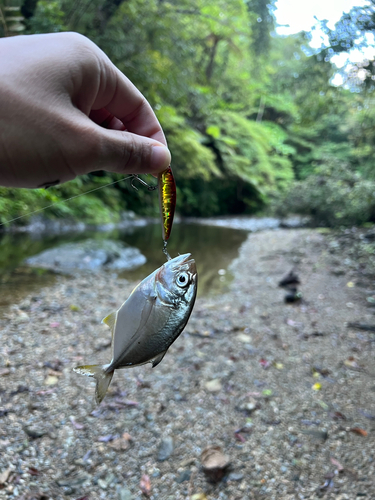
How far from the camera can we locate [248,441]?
249cm

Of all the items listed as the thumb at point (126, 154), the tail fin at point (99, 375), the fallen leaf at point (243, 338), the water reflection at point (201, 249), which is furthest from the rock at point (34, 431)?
the water reflection at point (201, 249)

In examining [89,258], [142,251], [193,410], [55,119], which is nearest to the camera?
[55,119]

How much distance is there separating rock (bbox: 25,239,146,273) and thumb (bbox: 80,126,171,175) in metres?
5.12

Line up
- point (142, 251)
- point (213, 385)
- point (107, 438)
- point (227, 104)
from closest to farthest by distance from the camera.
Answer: point (107, 438), point (213, 385), point (142, 251), point (227, 104)

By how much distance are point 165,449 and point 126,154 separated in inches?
81.7

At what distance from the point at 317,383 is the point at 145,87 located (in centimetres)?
784

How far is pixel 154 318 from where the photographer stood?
1002mm

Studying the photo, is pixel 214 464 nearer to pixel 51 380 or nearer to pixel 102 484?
pixel 102 484

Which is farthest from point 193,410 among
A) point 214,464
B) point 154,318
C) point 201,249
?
point 201,249

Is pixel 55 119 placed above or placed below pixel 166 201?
above

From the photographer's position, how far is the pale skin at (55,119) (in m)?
0.92

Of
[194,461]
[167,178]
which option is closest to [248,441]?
[194,461]

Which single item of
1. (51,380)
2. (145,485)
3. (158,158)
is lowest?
(51,380)

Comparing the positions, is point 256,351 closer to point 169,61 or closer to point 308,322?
point 308,322
